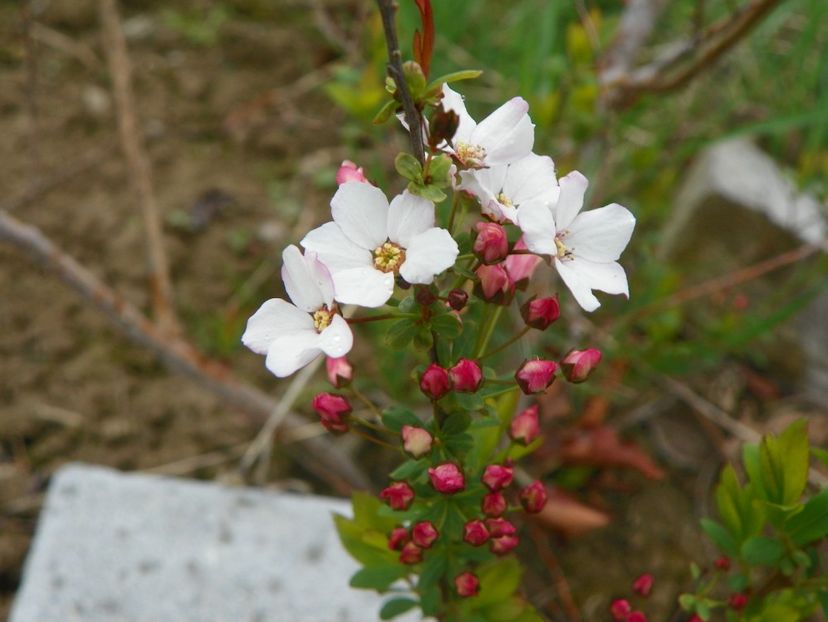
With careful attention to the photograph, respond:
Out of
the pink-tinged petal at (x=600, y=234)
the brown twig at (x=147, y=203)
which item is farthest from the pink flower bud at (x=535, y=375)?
the brown twig at (x=147, y=203)

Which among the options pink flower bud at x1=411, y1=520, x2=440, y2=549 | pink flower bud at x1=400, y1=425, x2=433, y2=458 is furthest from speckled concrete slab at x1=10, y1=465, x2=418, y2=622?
pink flower bud at x1=400, y1=425, x2=433, y2=458

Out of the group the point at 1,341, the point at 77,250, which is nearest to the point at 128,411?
the point at 1,341

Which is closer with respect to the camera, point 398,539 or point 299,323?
point 299,323

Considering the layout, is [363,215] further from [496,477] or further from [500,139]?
[496,477]

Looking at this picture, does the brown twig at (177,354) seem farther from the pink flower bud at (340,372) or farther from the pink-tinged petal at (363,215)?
the pink-tinged petal at (363,215)

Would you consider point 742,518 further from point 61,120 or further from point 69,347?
point 61,120

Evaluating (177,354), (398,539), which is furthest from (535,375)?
(177,354)
